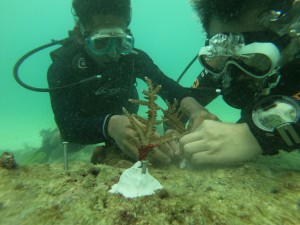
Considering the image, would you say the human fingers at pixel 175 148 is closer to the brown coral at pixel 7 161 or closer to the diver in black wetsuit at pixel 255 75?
the diver in black wetsuit at pixel 255 75

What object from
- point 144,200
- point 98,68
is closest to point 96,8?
point 98,68

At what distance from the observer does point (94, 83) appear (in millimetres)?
4098

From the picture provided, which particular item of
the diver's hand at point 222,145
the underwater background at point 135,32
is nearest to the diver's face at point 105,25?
the diver's hand at point 222,145

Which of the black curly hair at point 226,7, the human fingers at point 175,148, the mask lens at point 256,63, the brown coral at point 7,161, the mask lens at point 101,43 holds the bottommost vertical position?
the human fingers at point 175,148

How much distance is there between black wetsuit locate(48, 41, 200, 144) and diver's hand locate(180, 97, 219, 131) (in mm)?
554

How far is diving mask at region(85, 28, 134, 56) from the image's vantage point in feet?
12.2

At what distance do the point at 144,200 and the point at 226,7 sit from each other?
5.29 feet

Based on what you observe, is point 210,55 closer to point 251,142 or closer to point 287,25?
point 287,25

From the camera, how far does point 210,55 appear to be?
7.86ft

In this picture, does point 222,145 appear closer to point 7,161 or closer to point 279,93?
point 279,93

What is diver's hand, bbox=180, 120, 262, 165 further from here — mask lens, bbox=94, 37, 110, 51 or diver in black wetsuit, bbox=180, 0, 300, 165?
mask lens, bbox=94, 37, 110, 51

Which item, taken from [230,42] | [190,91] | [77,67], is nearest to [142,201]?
[230,42]

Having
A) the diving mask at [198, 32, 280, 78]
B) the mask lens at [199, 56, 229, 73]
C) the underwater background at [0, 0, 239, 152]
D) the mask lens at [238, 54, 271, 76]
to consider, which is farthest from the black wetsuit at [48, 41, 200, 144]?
the underwater background at [0, 0, 239, 152]

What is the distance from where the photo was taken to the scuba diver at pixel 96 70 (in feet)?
11.5
